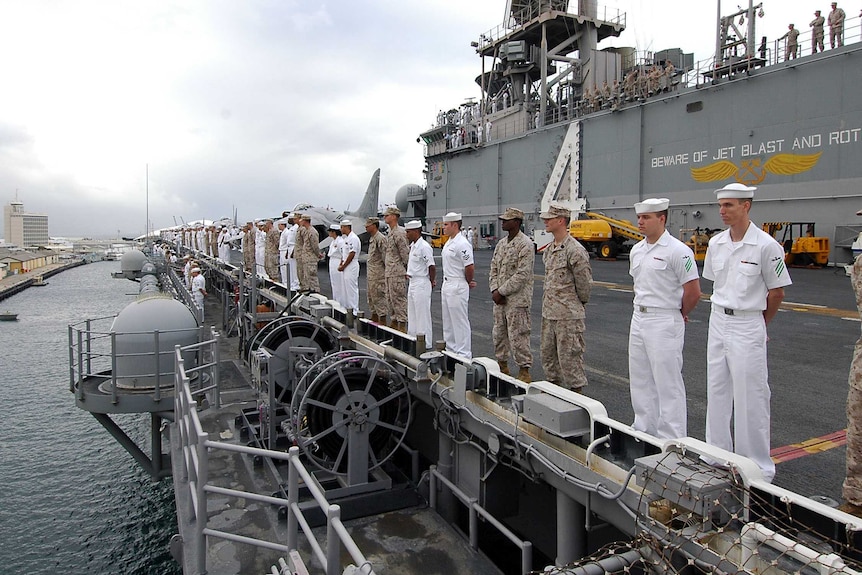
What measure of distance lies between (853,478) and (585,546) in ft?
5.56

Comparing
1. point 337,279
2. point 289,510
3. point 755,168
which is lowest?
point 289,510

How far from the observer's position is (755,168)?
2031 cm

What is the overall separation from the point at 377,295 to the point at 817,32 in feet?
58.2

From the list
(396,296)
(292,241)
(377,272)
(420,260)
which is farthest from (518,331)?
(292,241)

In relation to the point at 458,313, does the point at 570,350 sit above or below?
below

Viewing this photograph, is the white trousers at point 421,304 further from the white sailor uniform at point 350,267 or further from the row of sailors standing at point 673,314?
the white sailor uniform at point 350,267

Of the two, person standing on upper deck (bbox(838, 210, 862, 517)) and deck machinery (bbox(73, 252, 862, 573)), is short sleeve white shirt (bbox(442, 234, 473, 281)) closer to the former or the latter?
deck machinery (bbox(73, 252, 862, 573))

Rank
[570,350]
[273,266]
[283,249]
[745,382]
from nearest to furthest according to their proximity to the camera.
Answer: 1. [745,382]
2. [570,350]
3. [283,249]
4. [273,266]

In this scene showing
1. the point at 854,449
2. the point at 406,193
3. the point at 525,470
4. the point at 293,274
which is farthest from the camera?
the point at 406,193

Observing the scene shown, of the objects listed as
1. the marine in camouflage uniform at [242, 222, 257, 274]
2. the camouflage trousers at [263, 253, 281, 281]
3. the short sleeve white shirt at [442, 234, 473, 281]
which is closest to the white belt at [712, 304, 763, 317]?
the short sleeve white shirt at [442, 234, 473, 281]

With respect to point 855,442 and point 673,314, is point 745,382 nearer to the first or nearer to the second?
point 855,442

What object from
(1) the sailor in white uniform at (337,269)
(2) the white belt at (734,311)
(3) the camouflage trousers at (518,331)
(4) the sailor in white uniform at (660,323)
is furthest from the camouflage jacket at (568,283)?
(1) the sailor in white uniform at (337,269)

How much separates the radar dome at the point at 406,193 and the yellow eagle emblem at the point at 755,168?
27569mm

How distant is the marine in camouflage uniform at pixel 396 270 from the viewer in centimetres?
860
